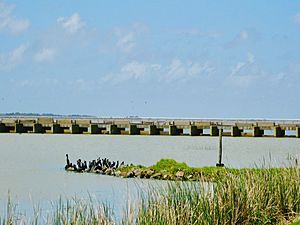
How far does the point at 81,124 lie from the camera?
2464 inches

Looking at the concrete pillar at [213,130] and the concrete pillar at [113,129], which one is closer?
the concrete pillar at [213,130]

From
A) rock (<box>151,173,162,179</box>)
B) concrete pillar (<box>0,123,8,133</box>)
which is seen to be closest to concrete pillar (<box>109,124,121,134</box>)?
concrete pillar (<box>0,123,8,133</box>)

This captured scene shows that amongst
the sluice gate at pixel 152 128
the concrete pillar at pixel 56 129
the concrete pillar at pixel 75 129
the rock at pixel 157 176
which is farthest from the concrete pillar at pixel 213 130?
the rock at pixel 157 176

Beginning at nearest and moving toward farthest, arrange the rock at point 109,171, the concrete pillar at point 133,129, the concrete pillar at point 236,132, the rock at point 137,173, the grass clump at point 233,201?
the grass clump at point 233,201 → the rock at point 137,173 → the rock at point 109,171 → the concrete pillar at point 236,132 → the concrete pillar at point 133,129

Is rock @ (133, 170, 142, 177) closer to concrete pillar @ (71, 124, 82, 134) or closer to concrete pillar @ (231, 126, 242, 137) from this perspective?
concrete pillar @ (231, 126, 242, 137)

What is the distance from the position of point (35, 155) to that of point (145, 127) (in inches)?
869

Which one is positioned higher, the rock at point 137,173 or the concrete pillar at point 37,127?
the concrete pillar at point 37,127

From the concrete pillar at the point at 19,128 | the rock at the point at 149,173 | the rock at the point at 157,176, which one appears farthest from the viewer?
the concrete pillar at the point at 19,128

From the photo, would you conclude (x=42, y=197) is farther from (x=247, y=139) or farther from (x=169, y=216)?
(x=247, y=139)

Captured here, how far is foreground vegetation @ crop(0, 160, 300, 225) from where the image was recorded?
10883mm

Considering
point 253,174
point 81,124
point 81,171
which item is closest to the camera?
point 253,174

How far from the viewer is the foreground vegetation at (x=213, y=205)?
1088cm

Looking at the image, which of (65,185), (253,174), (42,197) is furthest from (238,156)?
(253,174)

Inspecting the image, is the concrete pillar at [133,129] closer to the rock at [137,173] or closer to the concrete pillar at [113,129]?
the concrete pillar at [113,129]
